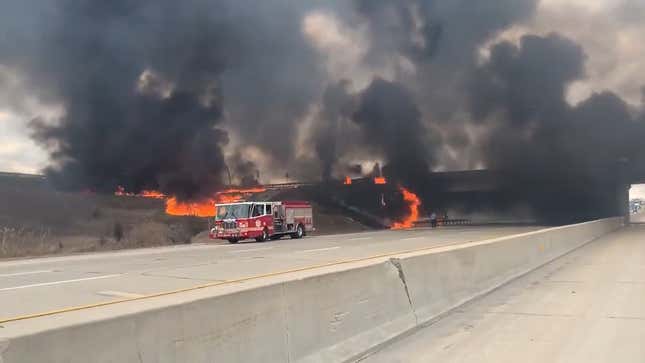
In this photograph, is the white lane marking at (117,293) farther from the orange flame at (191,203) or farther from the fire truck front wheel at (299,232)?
the orange flame at (191,203)

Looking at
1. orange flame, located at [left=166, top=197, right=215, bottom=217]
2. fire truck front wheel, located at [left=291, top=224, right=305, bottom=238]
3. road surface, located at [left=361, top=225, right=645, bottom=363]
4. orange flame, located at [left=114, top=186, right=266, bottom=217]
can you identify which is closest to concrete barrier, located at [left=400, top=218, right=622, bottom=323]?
road surface, located at [left=361, top=225, right=645, bottom=363]

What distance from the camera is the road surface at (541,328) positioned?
6.12 meters

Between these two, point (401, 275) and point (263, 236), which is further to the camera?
point (263, 236)

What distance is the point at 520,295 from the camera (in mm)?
10508

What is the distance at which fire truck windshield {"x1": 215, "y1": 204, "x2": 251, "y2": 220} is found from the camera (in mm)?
29344

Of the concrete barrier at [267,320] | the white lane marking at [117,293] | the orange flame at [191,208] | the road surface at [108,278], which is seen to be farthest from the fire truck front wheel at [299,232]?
the orange flame at [191,208]

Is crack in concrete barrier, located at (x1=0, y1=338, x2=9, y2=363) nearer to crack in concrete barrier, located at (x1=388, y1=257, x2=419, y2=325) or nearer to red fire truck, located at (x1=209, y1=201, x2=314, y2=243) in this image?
crack in concrete barrier, located at (x1=388, y1=257, x2=419, y2=325)

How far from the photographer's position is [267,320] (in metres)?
4.94

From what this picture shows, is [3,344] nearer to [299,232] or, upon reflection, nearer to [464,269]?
[464,269]

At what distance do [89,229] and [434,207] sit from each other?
1767 inches

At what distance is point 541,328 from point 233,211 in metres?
23.5

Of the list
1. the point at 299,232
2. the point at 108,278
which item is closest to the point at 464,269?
the point at 108,278

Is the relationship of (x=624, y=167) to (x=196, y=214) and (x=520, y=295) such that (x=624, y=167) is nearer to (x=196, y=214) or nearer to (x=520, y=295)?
(x=196, y=214)

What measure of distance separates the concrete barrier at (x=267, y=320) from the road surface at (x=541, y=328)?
36cm
